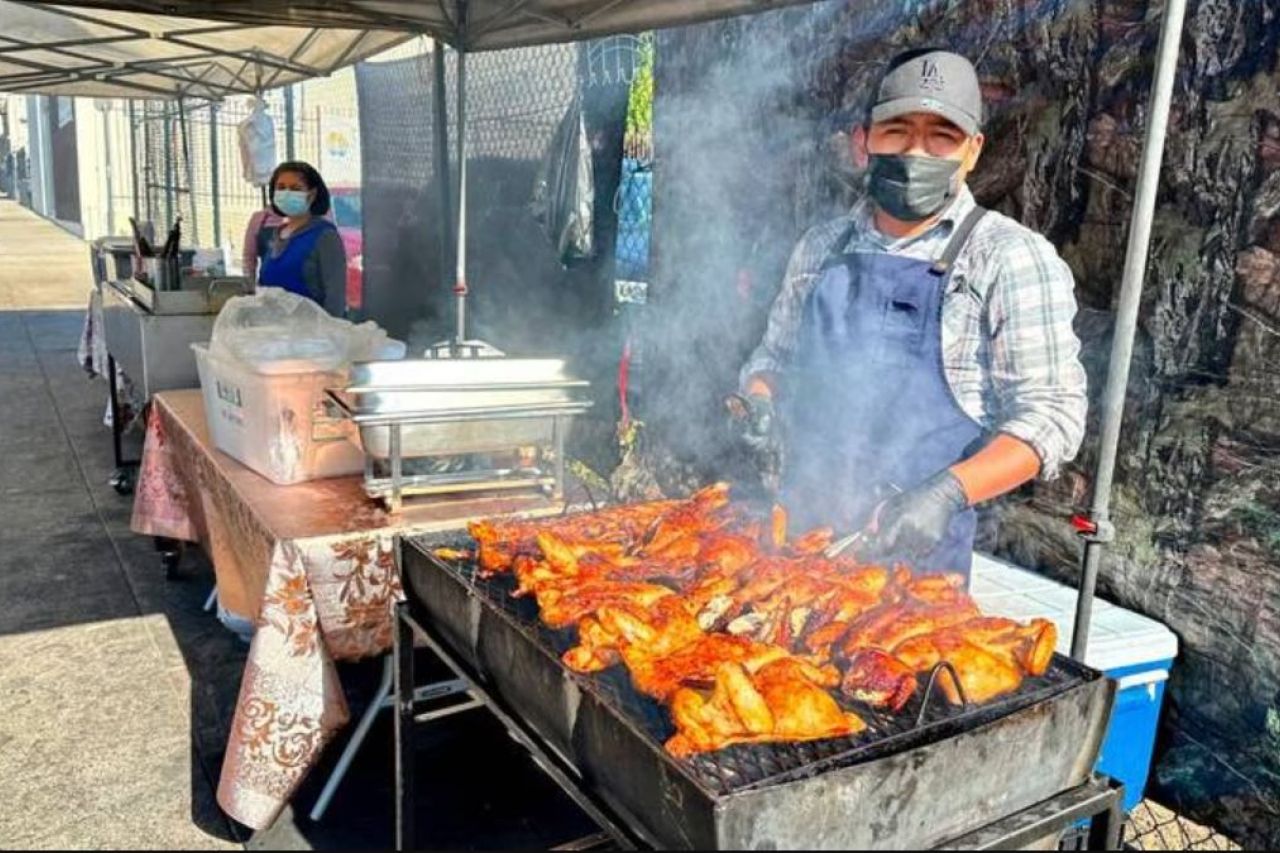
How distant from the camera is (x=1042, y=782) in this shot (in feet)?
5.60

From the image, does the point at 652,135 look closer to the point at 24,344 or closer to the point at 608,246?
the point at 608,246

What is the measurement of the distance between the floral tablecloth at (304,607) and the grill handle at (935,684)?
1601 millimetres

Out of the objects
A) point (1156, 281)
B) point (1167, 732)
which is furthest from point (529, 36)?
point (1167, 732)

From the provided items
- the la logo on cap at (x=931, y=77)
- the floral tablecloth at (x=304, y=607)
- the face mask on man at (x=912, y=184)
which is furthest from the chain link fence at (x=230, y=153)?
the la logo on cap at (x=931, y=77)

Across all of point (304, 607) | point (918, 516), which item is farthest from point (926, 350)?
point (304, 607)

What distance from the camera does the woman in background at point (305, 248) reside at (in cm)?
547

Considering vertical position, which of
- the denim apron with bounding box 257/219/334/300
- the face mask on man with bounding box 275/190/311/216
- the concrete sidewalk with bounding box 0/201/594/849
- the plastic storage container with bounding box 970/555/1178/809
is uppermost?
the face mask on man with bounding box 275/190/311/216

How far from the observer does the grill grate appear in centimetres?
147

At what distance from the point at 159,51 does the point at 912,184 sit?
781cm

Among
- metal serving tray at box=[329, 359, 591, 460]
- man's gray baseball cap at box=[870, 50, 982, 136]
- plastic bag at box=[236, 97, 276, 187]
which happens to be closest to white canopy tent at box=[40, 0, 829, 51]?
man's gray baseball cap at box=[870, 50, 982, 136]

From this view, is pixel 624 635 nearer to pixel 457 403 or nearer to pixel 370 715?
pixel 457 403

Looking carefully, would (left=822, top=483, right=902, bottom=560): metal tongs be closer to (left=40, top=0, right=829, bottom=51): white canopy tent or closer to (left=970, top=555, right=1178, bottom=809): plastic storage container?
(left=970, top=555, right=1178, bottom=809): plastic storage container

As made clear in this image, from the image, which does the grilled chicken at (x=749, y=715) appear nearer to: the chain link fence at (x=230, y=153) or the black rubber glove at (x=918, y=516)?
the black rubber glove at (x=918, y=516)

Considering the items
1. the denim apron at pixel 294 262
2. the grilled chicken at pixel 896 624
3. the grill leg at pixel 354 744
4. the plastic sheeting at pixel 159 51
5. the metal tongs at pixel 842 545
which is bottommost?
the grill leg at pixel 354 744
